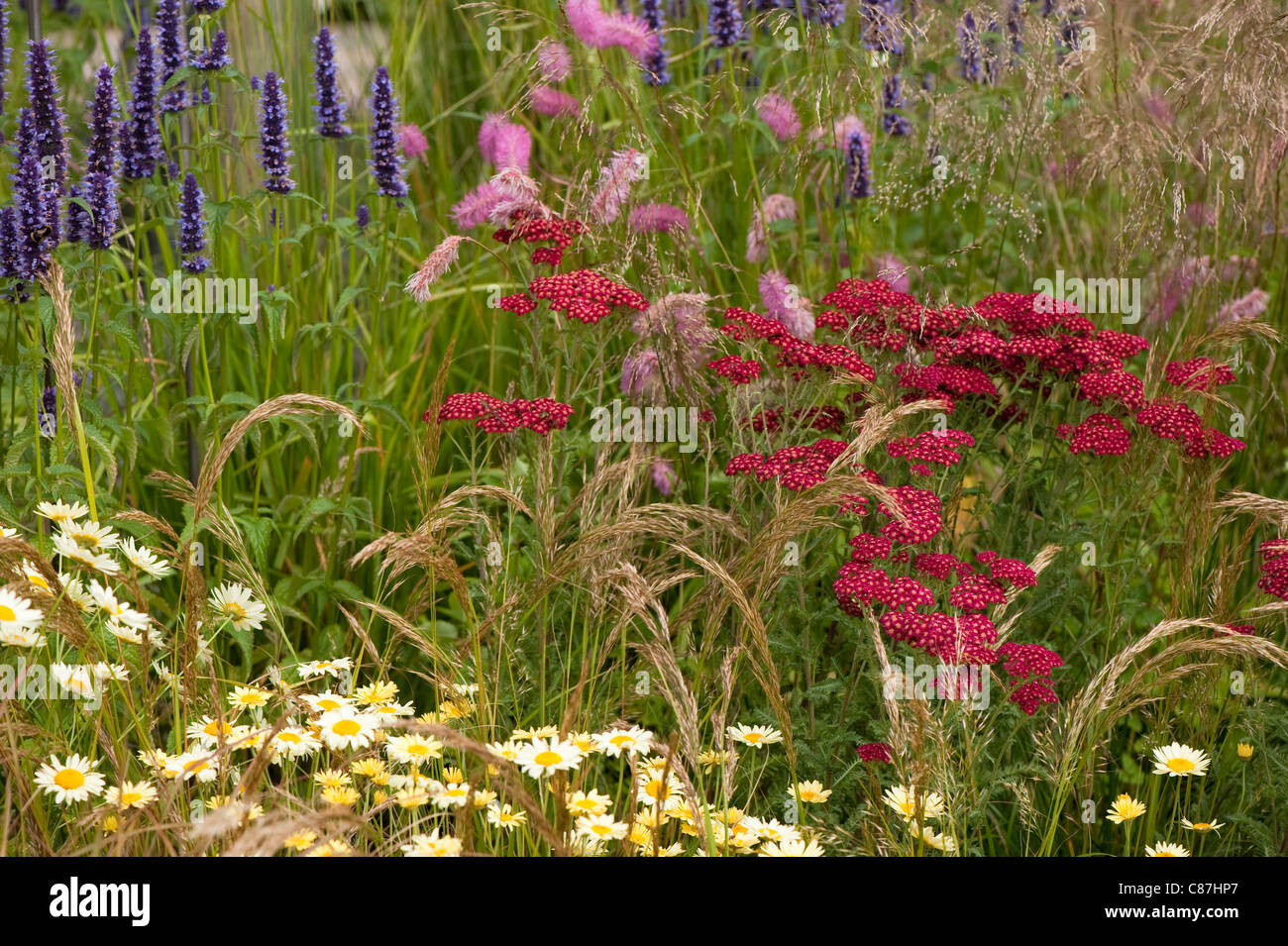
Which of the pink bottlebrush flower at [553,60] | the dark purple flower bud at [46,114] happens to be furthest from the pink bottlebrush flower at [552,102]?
the dark purple flower bud at [46,114]

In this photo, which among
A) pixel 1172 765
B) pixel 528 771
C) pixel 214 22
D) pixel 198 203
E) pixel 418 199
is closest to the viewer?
pixel 528 771

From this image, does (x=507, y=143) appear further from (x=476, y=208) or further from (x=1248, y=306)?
(x=1248, y=306)

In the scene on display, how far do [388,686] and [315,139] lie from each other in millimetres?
2283

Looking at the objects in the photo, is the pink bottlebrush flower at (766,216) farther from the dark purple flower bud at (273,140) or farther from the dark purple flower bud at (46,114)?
the dark purple flower bud at (46,114)

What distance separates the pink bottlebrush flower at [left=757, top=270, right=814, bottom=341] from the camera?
3.52m

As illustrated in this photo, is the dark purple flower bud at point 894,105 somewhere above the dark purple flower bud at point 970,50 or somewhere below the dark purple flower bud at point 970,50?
below

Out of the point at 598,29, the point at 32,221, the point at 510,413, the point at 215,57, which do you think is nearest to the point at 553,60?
the point at 598,29

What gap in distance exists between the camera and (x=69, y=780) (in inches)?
94.8

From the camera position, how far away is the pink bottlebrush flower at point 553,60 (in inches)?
146

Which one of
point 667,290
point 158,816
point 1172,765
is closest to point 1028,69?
point 667,290

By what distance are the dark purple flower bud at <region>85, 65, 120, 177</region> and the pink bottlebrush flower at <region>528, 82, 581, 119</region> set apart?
46.0 inches

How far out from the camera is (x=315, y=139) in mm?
4375

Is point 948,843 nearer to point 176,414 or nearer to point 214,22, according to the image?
point 176,414

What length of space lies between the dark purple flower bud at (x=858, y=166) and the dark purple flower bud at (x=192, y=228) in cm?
205
